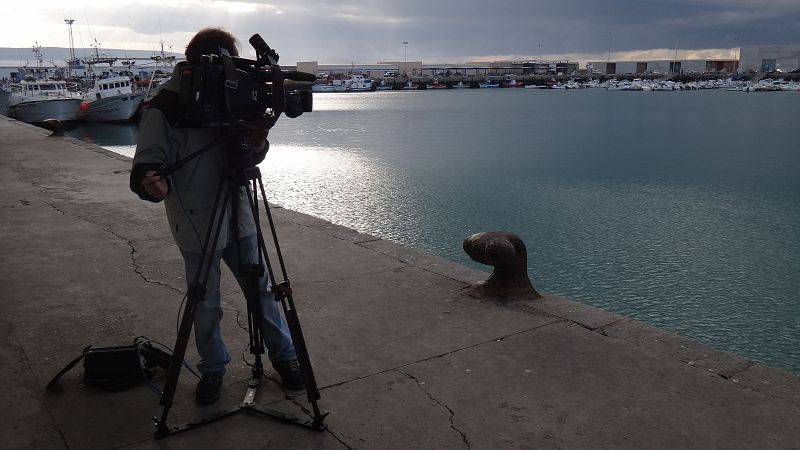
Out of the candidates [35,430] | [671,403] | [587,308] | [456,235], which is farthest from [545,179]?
[35,430]

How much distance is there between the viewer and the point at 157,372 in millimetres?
3236

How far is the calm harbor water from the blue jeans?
14.7 feet

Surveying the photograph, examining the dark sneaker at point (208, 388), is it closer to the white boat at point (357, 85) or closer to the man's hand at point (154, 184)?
the man's hand at point (154, 184)

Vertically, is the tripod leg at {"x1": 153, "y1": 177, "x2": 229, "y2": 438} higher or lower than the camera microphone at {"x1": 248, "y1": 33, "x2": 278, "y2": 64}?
lower

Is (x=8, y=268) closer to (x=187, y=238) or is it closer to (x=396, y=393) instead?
(x=187, y=238)

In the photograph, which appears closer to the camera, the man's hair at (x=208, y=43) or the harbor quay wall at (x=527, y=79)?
the man's hair at (x=208, y=43)

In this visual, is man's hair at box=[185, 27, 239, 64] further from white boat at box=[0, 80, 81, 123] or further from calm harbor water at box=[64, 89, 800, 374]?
white boat at box=[0, 80, 81, 123]

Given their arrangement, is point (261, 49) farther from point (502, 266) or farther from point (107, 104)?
point (107, 104)

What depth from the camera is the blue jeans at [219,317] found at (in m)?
2.80

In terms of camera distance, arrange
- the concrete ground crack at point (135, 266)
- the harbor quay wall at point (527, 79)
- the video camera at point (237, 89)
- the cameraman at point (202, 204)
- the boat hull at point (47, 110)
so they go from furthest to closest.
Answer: the harbor quay wall at point (527, 79)
the boat hull at point (47, 110)
the concrete ground crack at point (135, 266)
the cameraman at point (202, 204)
the video camera at point (237, 89)

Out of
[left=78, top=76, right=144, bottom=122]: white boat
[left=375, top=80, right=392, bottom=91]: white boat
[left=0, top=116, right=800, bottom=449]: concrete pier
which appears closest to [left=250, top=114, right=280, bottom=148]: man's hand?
[left=0, top=116, right=800, bottom=449]: concrete pier

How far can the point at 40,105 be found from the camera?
35.5 meters

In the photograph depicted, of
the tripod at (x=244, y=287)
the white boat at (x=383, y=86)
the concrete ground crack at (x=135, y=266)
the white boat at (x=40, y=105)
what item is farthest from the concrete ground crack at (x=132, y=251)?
Result: the white boat at (x=383, y=86)

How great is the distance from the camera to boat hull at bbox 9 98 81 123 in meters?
35.5
